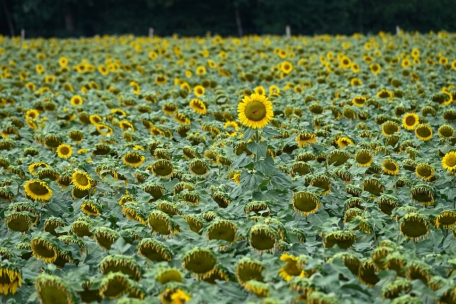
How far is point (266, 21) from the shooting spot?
33719 mm

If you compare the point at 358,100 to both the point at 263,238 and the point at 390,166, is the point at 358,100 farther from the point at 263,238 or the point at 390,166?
the point at 263,238

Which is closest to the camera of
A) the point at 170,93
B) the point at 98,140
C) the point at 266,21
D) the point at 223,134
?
the point at 223,134

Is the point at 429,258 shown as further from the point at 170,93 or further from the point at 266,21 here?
the point at 266,21

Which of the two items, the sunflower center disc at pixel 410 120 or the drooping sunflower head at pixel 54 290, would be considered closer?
the drooping sunflower head at pixel 54 290

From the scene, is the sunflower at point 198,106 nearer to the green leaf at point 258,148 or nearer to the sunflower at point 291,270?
the green leaf at point 258,148

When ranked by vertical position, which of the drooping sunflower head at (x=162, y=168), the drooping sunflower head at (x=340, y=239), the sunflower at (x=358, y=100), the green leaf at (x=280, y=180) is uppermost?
the sunflower at (x=358, y=100)

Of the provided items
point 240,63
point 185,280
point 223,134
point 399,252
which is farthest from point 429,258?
point 240,63

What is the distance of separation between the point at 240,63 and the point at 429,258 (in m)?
8.42

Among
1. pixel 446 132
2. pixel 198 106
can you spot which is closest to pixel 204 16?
pixel 198 106

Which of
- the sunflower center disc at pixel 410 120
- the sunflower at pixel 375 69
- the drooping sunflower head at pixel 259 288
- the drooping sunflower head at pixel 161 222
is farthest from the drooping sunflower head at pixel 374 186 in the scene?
the sunflower at pixel 375 69

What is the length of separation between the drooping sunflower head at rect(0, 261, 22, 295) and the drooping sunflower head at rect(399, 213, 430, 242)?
182cm

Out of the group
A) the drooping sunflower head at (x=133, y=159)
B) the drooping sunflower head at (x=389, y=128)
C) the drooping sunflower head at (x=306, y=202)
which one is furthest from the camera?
the drooping sunflower head at (x=389, y=128)

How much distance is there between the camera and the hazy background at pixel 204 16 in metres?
32.1

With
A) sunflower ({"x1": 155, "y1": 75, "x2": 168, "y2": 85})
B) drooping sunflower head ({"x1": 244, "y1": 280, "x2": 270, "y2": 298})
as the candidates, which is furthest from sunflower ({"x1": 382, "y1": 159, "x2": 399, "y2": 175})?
sunflower ({"x1": 155, "y1": 75, "x2": 168, "y2": 85})
